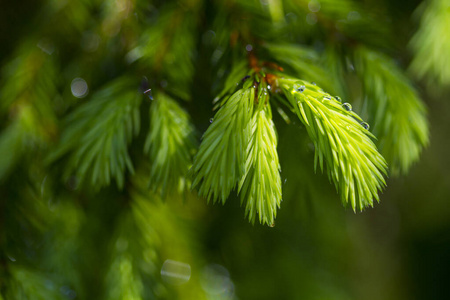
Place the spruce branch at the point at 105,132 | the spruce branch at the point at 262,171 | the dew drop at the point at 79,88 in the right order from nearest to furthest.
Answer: the spruce branch at the point at 262,171 → the spruce branch at the point at 105,132 → the dew drop at the point at 79,88

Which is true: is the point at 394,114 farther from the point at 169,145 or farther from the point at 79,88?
the point at 79,88

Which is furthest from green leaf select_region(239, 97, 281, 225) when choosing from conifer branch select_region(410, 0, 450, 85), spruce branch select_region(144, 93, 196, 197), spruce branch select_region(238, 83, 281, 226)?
conifer branch select_region(410, 0, 450, 85)

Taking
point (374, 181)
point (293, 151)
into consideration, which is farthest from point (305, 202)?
point (374, 181)

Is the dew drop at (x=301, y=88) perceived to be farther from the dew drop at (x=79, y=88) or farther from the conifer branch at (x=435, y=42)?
the dew drop at (x=79, y=88)

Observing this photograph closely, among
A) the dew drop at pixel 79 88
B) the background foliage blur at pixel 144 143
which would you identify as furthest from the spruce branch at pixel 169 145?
the dew drop at pixel 79 88

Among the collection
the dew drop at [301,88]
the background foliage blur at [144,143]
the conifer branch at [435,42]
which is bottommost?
the background foliage blur at [144,143]

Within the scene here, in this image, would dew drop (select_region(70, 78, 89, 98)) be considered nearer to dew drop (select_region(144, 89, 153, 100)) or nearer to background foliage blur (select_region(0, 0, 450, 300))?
background foliage blur (select_region(0, 0, 450, 300))

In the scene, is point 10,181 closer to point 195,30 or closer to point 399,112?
point 195,30
